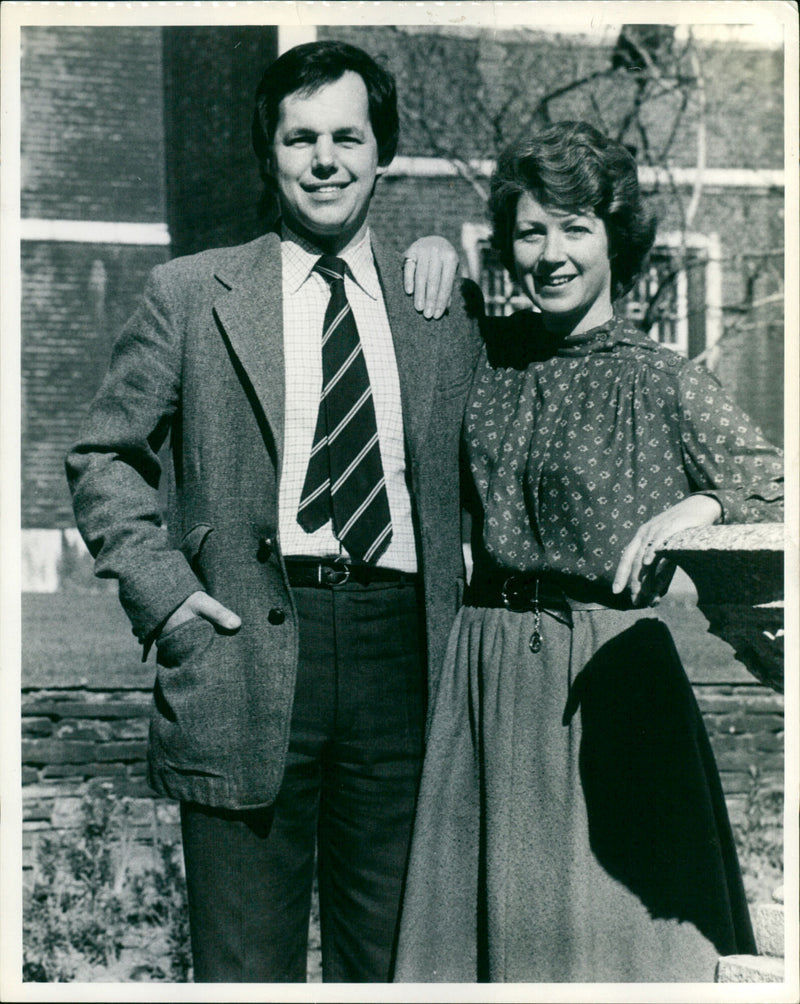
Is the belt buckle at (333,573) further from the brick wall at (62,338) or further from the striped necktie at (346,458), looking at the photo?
the brick wall at (62,338)

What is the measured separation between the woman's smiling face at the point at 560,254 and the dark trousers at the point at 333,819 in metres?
0.77

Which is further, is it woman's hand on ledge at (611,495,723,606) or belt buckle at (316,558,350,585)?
belt buckle at (316,558,350,585)

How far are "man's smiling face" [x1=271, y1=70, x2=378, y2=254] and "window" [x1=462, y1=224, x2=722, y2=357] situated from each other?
232 inches

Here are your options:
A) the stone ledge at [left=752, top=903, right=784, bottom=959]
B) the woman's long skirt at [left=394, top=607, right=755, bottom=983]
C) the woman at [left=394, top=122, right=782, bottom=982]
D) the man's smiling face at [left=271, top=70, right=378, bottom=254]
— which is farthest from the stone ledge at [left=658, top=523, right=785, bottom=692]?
the man's smiling face at [left=271, top=70, right=378, bottom=254]

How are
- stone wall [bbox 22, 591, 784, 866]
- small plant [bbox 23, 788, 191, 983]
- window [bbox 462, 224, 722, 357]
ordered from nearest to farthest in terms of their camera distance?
small plant [bbox 23, 788, 191, 983] → stone wall [bbox 22, 591, 784, 866] → window [bbox 462, 224, 722, 357]

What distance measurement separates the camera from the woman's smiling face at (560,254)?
2.83 meters

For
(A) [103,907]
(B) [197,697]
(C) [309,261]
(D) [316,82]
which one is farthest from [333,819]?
(A) [103,907]

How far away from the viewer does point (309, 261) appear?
300 cm

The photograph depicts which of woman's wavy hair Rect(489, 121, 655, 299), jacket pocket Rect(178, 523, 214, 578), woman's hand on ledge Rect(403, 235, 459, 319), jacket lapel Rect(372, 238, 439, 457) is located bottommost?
jacket pocket Rect(178, 523, 214, 578)

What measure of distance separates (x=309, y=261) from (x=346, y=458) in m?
0.52

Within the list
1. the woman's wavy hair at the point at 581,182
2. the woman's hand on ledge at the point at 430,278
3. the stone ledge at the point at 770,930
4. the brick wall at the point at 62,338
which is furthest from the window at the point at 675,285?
the stone ledge at the point at 770,930

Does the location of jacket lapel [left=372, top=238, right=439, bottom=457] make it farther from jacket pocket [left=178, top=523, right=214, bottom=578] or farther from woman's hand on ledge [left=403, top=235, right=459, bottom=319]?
jacket pocket [left=178, top=523, right=214, bottom=578]

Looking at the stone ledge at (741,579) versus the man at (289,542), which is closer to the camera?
the stone ledge at (741,579)

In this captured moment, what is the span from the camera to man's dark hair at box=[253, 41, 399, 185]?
288cm
